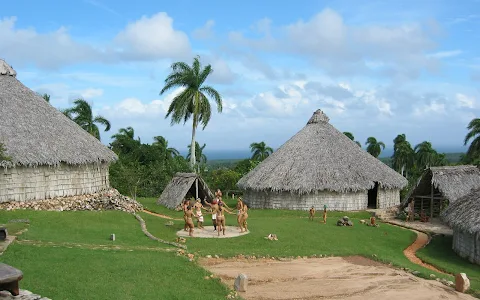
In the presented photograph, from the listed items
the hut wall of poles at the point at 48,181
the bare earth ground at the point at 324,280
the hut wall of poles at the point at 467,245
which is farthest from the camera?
the hut wall of poles at the point at 48,181

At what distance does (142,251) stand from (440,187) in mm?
21788

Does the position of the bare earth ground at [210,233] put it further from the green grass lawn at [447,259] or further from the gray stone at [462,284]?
the gray stone at [462,284]

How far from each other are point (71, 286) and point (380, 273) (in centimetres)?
1030

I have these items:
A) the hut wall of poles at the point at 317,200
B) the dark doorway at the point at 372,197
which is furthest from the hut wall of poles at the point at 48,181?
the dark doorway at the point at 372,197

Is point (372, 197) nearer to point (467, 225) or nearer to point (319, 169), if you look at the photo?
point (319, 169)

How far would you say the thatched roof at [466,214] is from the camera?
827 inches

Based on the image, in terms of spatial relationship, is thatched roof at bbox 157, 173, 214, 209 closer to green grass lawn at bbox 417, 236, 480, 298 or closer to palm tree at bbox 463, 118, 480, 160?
green grass lawn at bbox 417, 236, 480, 298

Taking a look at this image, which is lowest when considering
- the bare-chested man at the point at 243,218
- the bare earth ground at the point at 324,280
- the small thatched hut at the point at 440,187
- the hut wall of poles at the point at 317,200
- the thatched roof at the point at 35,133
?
the bare earth ground at the point at 324,280

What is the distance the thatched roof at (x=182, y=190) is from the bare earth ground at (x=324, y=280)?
16301 mm

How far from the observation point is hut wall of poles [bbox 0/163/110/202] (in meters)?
26.6

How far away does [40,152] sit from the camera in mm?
27688

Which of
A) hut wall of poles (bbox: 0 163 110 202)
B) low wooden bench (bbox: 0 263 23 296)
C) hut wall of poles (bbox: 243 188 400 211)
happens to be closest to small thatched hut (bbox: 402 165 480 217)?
hut wall of poles (bbox: 243 188 400 211)

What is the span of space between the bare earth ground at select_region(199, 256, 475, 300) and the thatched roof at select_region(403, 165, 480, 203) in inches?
608

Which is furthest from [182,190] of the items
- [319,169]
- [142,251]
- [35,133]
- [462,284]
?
[462,284]
